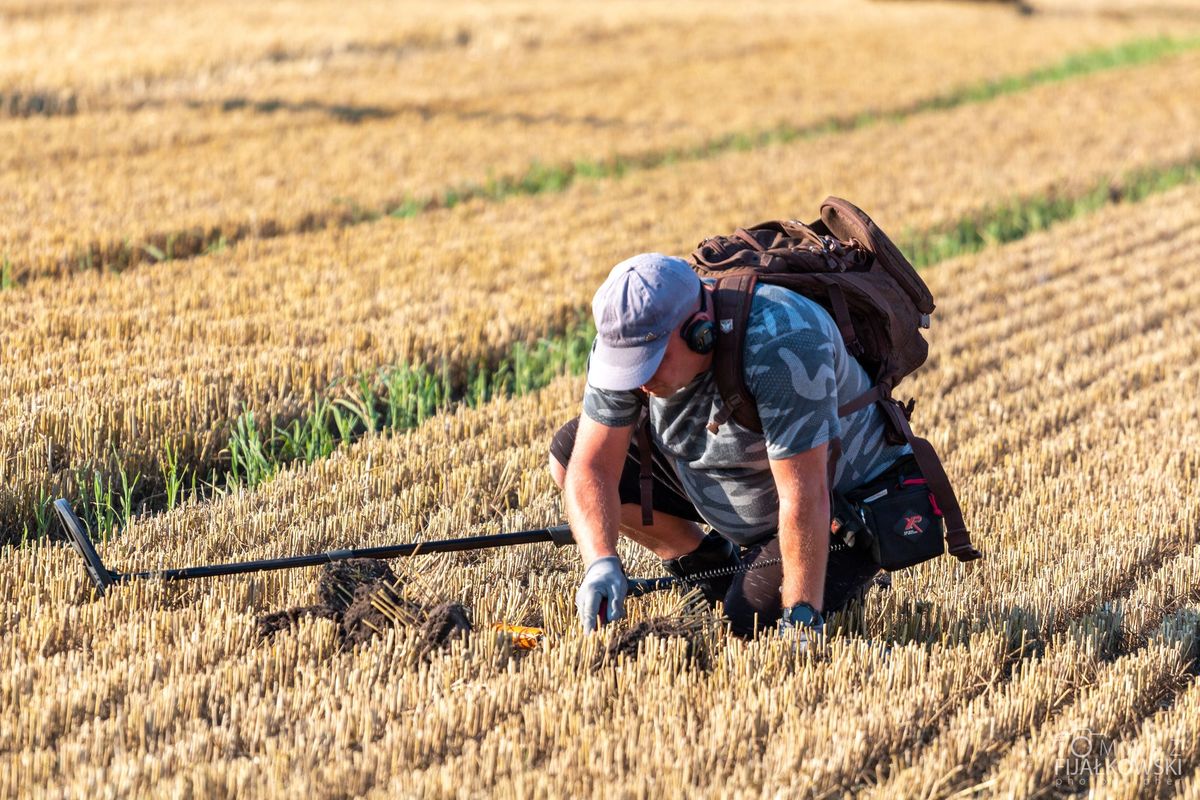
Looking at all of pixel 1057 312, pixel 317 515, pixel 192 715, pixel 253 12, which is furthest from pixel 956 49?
pixel 192 715

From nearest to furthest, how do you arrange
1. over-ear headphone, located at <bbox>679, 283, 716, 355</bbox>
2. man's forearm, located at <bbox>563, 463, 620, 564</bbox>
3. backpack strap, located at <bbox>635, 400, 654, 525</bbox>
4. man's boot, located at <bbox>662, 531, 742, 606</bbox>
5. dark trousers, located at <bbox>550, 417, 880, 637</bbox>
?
over-ear headphone, located at <bbox>679, 283, 716, 355</bbox>, man's forearm, located at <bbox>563, 463, 620, 564</bbox>, dark trousers, located at <bbox>550, 417, 880, 637</bbox>, backpack strap, located at <bbox>635, 400, 654, 525</bbox>, man's boot, located at <bbox>662, 531, 742, 606</bbox>

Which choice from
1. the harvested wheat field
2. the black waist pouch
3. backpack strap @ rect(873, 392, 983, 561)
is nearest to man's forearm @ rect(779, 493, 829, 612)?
the harvested wheat field

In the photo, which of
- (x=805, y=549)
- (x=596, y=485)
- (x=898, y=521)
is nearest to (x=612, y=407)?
(x=596, y=485)

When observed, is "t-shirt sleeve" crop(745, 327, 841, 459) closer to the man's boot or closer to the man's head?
the man's head

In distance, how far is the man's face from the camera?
3488mm

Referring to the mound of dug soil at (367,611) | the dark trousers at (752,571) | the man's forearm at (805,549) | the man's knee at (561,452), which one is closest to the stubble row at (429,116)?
the mound of dug soil at (367,611)

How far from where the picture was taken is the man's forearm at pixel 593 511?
12.6ft

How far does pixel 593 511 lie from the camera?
3.85 metres

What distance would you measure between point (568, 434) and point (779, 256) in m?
0.92

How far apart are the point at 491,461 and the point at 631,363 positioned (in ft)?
7.47

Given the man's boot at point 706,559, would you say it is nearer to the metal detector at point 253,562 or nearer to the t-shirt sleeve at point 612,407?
the metal detector at point 253,562

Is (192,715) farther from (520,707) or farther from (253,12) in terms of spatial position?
(253,12)

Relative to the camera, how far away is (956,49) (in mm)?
23266

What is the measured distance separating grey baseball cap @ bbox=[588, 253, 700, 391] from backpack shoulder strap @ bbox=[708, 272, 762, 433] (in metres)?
0.10
